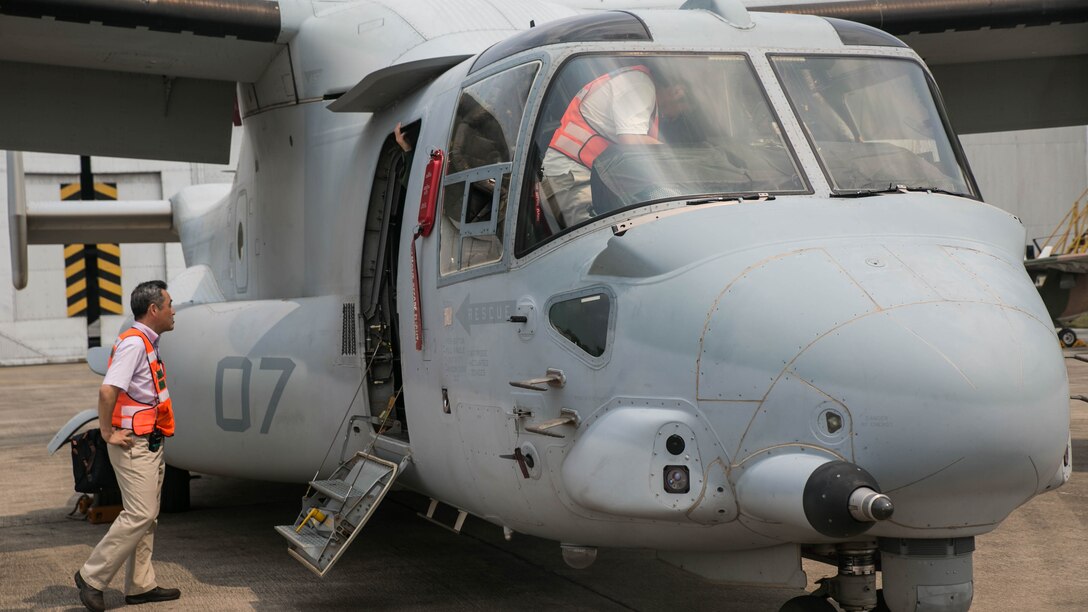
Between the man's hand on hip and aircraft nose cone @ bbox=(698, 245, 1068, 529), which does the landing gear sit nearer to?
aircraft nose cone @ bbox=(698, 245, 1068, 529)

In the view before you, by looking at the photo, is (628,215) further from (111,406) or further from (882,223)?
(111,406)

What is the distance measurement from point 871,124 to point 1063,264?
1602 centimetres

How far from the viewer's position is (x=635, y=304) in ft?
13.7

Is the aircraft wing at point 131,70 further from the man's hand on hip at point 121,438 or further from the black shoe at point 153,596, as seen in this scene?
the black shoe at point 153,596

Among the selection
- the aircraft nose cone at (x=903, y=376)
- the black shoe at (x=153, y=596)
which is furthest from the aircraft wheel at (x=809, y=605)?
the black shoe at (x=153, y=596)

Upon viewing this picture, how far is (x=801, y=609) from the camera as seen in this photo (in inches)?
165

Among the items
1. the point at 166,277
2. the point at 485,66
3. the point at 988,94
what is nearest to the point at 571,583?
the point at 485,66

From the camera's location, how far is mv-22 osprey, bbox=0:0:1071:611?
368 cm

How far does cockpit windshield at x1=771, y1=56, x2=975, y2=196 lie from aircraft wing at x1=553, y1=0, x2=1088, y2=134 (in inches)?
113

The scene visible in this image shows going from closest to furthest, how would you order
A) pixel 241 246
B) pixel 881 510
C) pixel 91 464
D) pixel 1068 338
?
1. pixel 881 510
2. pixel 91 464
3. pixel 241 246
4. pixel 1068 338

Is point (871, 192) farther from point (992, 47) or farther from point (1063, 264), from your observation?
point (1063, 264)

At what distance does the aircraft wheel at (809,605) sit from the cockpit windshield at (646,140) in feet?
5.05

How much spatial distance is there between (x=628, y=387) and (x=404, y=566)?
327 centimetres

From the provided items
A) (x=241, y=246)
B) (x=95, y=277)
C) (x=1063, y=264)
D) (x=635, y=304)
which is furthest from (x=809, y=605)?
(x=95, y=277)
